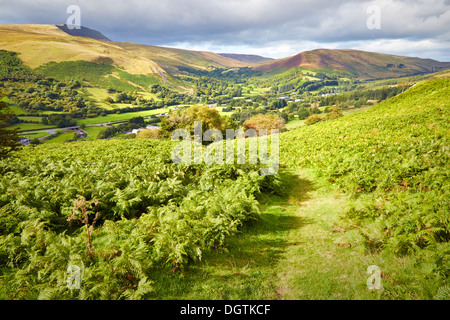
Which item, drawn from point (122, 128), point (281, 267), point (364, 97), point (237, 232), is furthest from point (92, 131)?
point (364, 97)

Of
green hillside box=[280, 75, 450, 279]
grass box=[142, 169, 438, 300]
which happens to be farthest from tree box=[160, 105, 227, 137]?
grass box=[142, 169, 438, 300]

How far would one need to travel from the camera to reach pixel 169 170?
1248 centimetres

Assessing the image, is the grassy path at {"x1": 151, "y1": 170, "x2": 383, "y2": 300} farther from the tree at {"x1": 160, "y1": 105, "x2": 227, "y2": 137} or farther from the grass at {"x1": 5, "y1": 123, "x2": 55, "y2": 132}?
the grass at {"x1": 5, "y1": 123, "x2": 55, "y2": 132}

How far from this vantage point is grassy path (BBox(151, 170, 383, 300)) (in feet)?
15.9

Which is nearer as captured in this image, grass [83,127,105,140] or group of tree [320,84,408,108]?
grass [83,127,105,140]

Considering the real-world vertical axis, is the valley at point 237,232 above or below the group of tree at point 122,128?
below

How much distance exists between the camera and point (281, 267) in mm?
5781

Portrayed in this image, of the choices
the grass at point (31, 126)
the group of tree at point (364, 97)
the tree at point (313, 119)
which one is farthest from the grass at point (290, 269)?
the group of tree at point (364, 97)

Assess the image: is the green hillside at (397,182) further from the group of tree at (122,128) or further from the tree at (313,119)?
the group of tree at (122,128)

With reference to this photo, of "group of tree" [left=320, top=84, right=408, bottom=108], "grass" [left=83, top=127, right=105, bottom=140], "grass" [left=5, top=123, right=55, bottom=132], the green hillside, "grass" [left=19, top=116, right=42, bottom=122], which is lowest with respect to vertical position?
the green hillside

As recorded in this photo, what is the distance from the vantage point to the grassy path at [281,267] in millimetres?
4844

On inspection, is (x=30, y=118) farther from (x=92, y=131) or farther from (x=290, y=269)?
(x=290, y=269)

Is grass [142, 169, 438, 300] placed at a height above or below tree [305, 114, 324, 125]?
below
